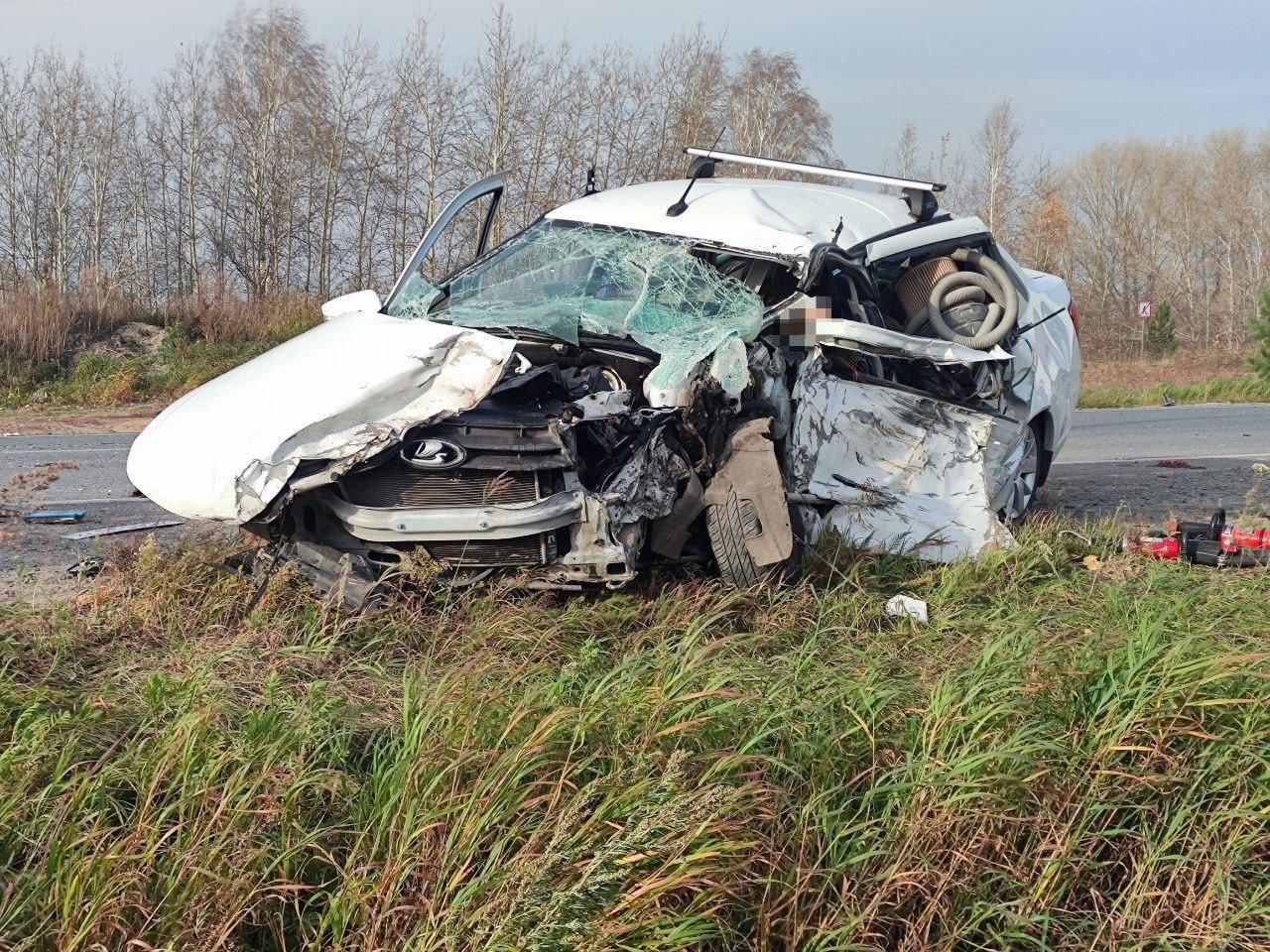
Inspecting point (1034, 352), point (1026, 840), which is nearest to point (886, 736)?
point (1026, 840)

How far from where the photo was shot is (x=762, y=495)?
15.0 feet

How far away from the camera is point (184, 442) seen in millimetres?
4211

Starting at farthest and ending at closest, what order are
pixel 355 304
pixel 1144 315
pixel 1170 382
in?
1. pixel 1144 315
2. pixel 1170 382
3. pixel 355 304

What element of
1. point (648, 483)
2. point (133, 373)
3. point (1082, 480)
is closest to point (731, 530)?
point (648, 483)

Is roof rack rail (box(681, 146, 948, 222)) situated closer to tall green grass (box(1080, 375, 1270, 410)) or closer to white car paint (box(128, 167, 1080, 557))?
white car paint (box(128, 167, 1080, 557))

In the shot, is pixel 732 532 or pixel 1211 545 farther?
pixel 1211 545

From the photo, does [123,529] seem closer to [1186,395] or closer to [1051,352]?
[1051,352]

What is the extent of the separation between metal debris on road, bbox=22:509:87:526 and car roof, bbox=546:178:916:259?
3084 millimetres

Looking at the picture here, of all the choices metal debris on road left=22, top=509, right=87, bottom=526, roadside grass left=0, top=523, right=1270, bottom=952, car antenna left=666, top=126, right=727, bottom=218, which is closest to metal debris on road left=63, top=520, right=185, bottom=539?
metal debris on road left=22, top=509, right=87, bottom=526

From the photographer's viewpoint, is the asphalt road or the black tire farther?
Answer: the asphalt road

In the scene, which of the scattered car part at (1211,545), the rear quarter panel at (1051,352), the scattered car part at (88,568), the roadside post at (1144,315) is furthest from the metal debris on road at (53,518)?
the roadside post at (1144,315)

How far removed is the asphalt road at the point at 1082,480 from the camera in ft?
18.7

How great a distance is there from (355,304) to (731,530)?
2.44 meters

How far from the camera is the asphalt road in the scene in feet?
18.7
